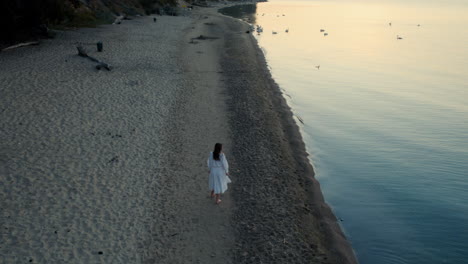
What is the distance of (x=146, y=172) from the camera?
44.9ft

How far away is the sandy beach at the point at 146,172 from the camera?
10.2 metres

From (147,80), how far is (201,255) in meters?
16.6

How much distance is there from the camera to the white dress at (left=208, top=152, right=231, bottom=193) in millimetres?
11602

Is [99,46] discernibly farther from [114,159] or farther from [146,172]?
[146,172]

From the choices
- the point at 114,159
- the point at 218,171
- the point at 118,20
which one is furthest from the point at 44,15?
the point at 218,171

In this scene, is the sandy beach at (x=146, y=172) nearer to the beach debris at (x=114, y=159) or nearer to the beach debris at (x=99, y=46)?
the beach debris at (x=114, y=159)

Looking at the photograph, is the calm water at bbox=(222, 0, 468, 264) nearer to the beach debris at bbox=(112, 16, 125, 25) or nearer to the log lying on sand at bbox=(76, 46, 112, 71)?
the log lying on sand at bbox=(76, 46, 112, 71)

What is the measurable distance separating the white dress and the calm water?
4.71 metres

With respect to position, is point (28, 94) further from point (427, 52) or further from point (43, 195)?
point (427, 52)

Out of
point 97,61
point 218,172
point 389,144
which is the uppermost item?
point 97,61

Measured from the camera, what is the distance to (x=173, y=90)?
76.3 feet

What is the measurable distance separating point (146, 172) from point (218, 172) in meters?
3.35

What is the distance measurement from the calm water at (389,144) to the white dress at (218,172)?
185 inches

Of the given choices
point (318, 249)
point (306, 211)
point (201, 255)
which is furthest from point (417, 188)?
point (201, 255)
